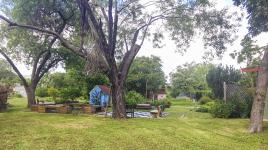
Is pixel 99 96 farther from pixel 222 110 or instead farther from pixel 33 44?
pixel 222 110

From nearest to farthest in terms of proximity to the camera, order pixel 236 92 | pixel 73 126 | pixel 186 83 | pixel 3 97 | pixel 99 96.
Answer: pixel 73 126, pixel 236 92, pixel 3 97, pixel 99 96, pixel 186 83

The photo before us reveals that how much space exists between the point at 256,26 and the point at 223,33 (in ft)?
10.8

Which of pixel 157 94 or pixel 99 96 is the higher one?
pixel 157 94

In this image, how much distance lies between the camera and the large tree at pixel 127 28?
1543cm

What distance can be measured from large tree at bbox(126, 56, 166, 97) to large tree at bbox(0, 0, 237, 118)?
17991 millimetres

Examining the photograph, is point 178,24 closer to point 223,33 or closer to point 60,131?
point 223,33

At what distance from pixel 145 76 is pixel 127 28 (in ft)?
64.2

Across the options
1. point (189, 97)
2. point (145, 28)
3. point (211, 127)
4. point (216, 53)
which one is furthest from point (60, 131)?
point (189, 97)

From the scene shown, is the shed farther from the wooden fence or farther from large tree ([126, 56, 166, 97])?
large tree ([126, 56, 166, 97])

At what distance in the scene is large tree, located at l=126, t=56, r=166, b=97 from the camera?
37131 millimetres

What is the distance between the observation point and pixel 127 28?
18.7 m

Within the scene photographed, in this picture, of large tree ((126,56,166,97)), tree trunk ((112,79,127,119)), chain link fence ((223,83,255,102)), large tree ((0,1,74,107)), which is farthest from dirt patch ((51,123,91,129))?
large tree ((126,56,166,97))

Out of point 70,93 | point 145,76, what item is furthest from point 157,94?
point 70,93

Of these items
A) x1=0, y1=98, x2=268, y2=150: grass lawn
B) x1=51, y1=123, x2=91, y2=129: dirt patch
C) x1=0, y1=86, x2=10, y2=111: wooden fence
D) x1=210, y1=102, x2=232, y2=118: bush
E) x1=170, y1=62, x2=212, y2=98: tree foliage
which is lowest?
x1=0, y1=98, x2=268, y2=150: grass lawn
